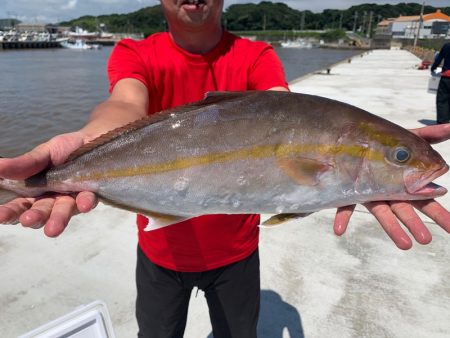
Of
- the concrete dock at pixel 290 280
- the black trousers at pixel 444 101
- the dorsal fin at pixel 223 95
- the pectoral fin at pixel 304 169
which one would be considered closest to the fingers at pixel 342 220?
the pectoral fin at pixel 304 169

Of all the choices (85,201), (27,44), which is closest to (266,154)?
(85,201)

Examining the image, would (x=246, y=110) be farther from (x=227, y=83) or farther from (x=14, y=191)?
(x=14, y=191)

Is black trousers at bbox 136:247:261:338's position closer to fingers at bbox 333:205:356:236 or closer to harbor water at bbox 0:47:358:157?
fingers at bbox 333:205:356:236

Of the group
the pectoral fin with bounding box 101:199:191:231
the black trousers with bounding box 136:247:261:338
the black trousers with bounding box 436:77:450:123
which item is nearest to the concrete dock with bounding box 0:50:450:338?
the black trousers with bounding box 136:247:261:338

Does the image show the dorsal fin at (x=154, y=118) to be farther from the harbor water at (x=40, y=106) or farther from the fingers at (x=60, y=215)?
the harbor water at (x=40, y=106)

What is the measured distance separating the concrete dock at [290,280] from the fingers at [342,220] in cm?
156

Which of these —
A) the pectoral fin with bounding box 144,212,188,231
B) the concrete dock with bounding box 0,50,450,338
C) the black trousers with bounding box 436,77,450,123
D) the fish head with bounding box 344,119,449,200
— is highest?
the fish head with bounding box 344,119,449,200

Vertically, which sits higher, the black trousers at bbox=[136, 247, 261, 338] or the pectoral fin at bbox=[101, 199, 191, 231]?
the pectoral fin at bbox=[101, 199, 191, 231]

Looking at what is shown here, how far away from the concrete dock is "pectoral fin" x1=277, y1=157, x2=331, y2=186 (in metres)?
1.78

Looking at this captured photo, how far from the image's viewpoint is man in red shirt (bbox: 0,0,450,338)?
1.98 meters

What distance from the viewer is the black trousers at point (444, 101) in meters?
8.31

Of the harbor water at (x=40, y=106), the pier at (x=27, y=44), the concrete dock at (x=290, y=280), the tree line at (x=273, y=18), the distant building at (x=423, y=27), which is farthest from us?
the tree line at (x=273, y=18)

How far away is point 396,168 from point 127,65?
1.50 m

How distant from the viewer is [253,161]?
1613 mm
